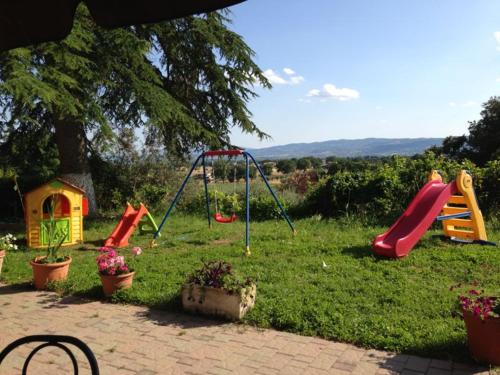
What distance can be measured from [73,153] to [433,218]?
30.1 feet

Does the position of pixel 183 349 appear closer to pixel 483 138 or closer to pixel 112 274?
pixel 112 274

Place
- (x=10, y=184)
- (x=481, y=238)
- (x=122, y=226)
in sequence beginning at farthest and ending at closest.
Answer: (x=10, y=184) → (x=122, y=226) → (x=481, y=238)

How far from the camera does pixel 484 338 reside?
373 cm

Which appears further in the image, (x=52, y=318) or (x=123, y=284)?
(x=123, y=284)

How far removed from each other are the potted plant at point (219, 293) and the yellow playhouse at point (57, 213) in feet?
15.6

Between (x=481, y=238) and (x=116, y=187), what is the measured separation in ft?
35.4

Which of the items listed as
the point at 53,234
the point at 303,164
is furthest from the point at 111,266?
the point at 303,164

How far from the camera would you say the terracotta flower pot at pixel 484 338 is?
3680 millimetres

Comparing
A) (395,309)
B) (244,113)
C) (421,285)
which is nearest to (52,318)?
(395,309)

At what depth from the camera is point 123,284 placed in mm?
6004

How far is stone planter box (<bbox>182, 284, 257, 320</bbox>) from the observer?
16.3 feet

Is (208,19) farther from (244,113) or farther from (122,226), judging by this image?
(122,226)

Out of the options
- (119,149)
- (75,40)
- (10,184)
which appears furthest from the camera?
(119,149)

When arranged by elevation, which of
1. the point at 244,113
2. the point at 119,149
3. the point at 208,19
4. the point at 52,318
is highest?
the point at 208,19
